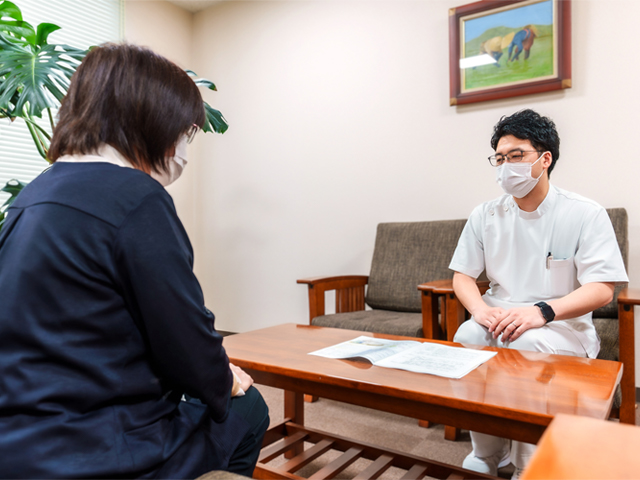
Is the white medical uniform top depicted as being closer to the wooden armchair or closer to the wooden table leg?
the wooden armchair

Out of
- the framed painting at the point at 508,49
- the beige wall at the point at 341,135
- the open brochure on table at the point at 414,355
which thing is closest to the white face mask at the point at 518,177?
the open brochure on table at the point at 414,355

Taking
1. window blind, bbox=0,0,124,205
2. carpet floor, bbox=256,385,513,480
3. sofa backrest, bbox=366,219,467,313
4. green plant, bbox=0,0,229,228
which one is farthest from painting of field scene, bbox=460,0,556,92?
window blind, bbox=0,0,124,205

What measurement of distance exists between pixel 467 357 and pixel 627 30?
6.25 ft

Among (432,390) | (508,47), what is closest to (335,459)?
(432,390)

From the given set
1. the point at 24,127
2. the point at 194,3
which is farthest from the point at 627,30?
the point at 24,127

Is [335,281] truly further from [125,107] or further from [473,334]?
[125,107]

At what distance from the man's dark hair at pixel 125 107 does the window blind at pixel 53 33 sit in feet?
7.82

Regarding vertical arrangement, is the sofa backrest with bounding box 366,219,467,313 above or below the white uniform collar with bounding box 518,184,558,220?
below

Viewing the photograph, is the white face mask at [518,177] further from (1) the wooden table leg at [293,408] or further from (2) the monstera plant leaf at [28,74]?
(2) the monstera plant leaf at [28,74]

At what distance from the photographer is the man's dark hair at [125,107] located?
72 centimetres

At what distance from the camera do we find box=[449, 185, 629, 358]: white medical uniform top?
5.06 ft

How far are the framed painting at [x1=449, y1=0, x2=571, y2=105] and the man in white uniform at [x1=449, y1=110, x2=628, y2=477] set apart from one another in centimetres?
82

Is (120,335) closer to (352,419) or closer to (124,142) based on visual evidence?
(124,142)

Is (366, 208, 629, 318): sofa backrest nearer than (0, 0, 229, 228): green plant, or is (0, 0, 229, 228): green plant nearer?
(0, 0, 229, 228): green plant
